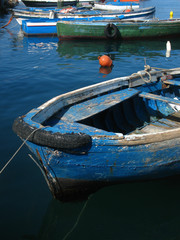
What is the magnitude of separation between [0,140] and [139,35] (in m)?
13.7

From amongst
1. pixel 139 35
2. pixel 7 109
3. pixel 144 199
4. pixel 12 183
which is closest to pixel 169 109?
pixel 144 199

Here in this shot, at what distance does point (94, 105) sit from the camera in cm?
529

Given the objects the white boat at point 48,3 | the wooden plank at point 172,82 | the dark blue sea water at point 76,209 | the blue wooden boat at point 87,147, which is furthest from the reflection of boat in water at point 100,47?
the white boat at point 48,3

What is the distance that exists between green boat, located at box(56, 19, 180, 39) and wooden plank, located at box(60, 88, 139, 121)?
12.2 m

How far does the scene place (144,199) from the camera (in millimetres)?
4879

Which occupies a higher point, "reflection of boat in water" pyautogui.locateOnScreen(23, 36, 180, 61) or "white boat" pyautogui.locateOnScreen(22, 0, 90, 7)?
"white boat" pyautogui.locateOnScreen(22, 0, 90, 7)

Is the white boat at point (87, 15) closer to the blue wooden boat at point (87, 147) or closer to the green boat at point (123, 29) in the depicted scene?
the green boat at point (123, 29)

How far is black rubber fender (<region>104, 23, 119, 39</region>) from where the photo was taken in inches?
661

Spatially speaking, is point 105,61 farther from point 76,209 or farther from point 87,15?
point 87,15

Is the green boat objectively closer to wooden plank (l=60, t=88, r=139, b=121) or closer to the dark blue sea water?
the dark blue sea water

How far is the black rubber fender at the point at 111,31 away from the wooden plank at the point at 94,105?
39.3ft

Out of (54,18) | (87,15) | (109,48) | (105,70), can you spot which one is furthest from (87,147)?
(87,15)

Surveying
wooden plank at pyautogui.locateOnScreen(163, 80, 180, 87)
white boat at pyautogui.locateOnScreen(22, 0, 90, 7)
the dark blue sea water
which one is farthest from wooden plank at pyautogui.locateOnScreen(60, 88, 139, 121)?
white boat at pyautogui.locateOnScreen(22, 0, 90, 7)

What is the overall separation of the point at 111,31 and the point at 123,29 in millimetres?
816
